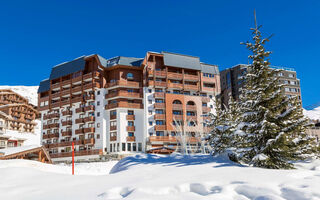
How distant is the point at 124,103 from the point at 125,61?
28.5ft

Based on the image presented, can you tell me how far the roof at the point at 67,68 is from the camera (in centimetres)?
5784

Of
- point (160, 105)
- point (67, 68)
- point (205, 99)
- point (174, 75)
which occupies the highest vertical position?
point (67, 68)

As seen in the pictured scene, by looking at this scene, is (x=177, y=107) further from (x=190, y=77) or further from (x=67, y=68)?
(x=67, y=68)

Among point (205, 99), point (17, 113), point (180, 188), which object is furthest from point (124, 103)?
point (17, 113)

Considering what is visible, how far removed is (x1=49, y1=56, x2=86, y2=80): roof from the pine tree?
1804 inches

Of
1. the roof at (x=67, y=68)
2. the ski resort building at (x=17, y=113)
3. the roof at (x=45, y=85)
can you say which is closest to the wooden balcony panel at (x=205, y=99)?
the roof at (x=67, y=68)

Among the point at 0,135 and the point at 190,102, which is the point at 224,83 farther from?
the point at 0,135

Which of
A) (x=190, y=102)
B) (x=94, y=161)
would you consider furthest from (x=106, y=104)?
(x=190, y=102)

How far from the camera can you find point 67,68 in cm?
6012

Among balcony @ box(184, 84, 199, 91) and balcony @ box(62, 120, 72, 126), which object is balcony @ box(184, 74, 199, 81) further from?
balcony @ box(62, 120, 72, 126)

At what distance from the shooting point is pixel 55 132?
2408 inches

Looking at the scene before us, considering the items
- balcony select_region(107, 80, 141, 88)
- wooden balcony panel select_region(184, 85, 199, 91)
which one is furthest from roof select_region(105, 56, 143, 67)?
wooden balcony panel select_region(184, 85, 199, 91)

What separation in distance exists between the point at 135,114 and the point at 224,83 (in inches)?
1445

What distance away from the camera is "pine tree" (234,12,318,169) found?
14.6 meters
